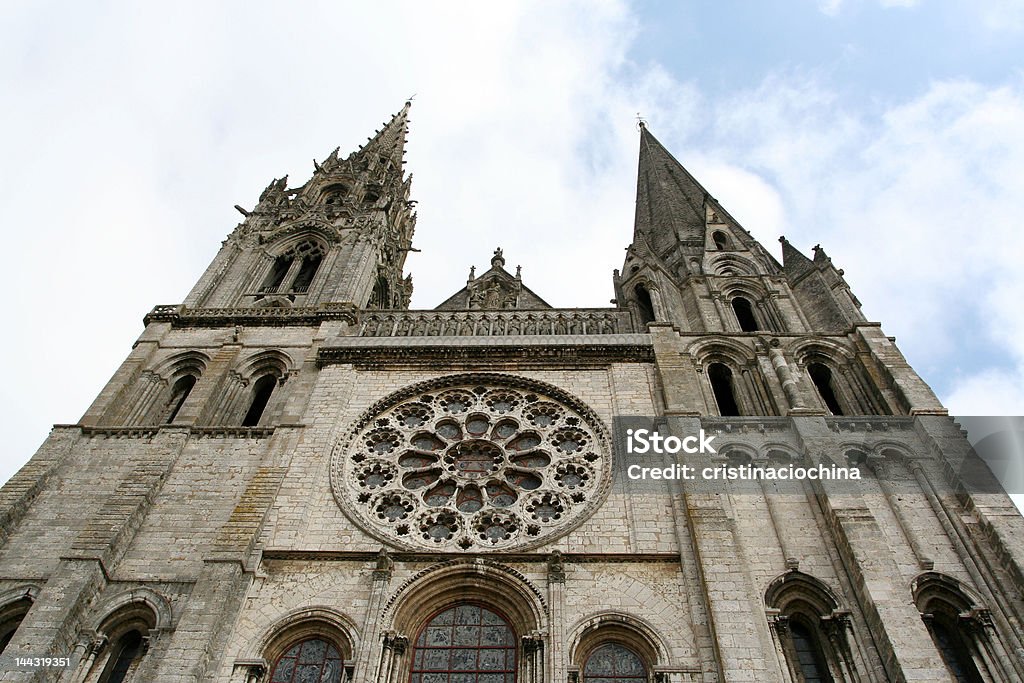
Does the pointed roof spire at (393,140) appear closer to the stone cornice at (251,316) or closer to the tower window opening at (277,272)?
the tower window opening at (277,272)

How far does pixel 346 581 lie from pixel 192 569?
7.34 ft

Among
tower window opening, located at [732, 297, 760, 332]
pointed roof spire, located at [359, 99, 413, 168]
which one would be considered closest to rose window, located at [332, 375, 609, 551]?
tower window opening, located at [732, 297, 760, 332]

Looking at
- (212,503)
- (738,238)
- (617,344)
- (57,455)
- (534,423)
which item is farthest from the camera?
(738,238)

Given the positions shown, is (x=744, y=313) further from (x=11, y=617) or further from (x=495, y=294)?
(x=11, y=617)

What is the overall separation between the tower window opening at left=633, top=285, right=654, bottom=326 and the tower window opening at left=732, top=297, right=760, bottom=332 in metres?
1.89

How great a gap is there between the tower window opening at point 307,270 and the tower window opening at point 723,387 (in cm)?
1018

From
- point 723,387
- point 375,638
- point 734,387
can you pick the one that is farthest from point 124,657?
point 723,387

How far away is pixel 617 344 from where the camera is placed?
602 inches

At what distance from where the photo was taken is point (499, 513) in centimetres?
1201

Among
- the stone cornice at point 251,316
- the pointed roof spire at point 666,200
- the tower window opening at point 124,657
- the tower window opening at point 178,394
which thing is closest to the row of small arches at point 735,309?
the pointed roof spire at point 666,200

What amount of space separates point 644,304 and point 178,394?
1051 cm

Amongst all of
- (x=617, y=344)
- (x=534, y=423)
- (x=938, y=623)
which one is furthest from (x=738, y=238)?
(x=938, y=623)

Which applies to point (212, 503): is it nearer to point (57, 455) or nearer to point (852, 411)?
point (57, 455)

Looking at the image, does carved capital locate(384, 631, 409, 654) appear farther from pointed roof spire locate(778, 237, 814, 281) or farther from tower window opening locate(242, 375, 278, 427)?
pointed roof spire locate(778, 237, 814, 281)
